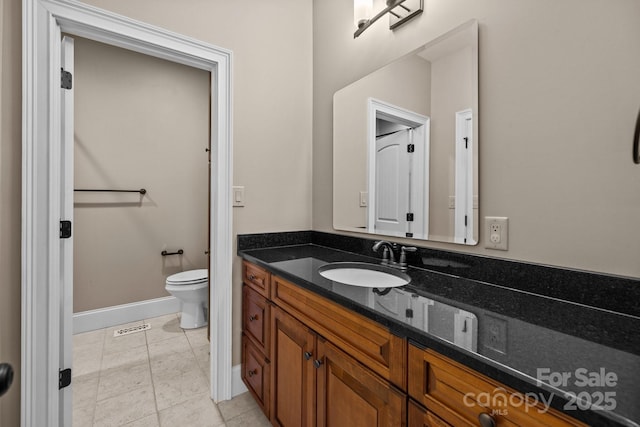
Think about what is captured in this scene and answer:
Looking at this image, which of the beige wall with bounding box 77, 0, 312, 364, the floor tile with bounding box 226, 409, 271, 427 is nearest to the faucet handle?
the beige wall with bounding box 77, 0, 312, 364

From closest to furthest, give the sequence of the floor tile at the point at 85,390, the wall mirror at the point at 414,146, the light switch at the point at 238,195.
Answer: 1. the wall mirror at the point at 414,146
2. the floor tile at the point at 85,390
3. the light switch at the point at 238,195

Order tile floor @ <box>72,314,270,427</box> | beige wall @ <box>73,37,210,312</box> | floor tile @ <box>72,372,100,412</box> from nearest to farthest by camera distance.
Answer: tile floor @ <box>72,314,270,427</box> → floor tile @ <box>72,372,100,412</box> → beige wall @ <box>73,37,210,312</box>

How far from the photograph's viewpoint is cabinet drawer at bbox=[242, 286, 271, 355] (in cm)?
144

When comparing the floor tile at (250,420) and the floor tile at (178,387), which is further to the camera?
the floor tile at (178,387)

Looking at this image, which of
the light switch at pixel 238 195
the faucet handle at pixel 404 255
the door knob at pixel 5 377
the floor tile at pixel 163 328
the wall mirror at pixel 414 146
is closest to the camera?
the door knob at pixel 5 377

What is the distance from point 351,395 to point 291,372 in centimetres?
39

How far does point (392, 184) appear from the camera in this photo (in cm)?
152

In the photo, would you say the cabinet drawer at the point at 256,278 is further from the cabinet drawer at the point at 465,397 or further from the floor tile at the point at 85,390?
the floor tile at the point at 85,390

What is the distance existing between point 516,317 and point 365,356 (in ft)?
1.40

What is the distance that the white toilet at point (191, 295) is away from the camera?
2.51m

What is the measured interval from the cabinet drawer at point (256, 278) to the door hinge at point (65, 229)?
0.87 meters

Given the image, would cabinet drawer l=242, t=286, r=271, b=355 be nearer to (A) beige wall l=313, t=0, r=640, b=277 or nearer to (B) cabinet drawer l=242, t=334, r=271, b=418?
(B) cabinet drawer l=242, t=334, r=271, b=418

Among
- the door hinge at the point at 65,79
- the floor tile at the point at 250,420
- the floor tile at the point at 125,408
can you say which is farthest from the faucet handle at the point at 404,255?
the door hinge at the point at 65,79

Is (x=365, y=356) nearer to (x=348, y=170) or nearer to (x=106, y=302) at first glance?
(x=348, y=170)
